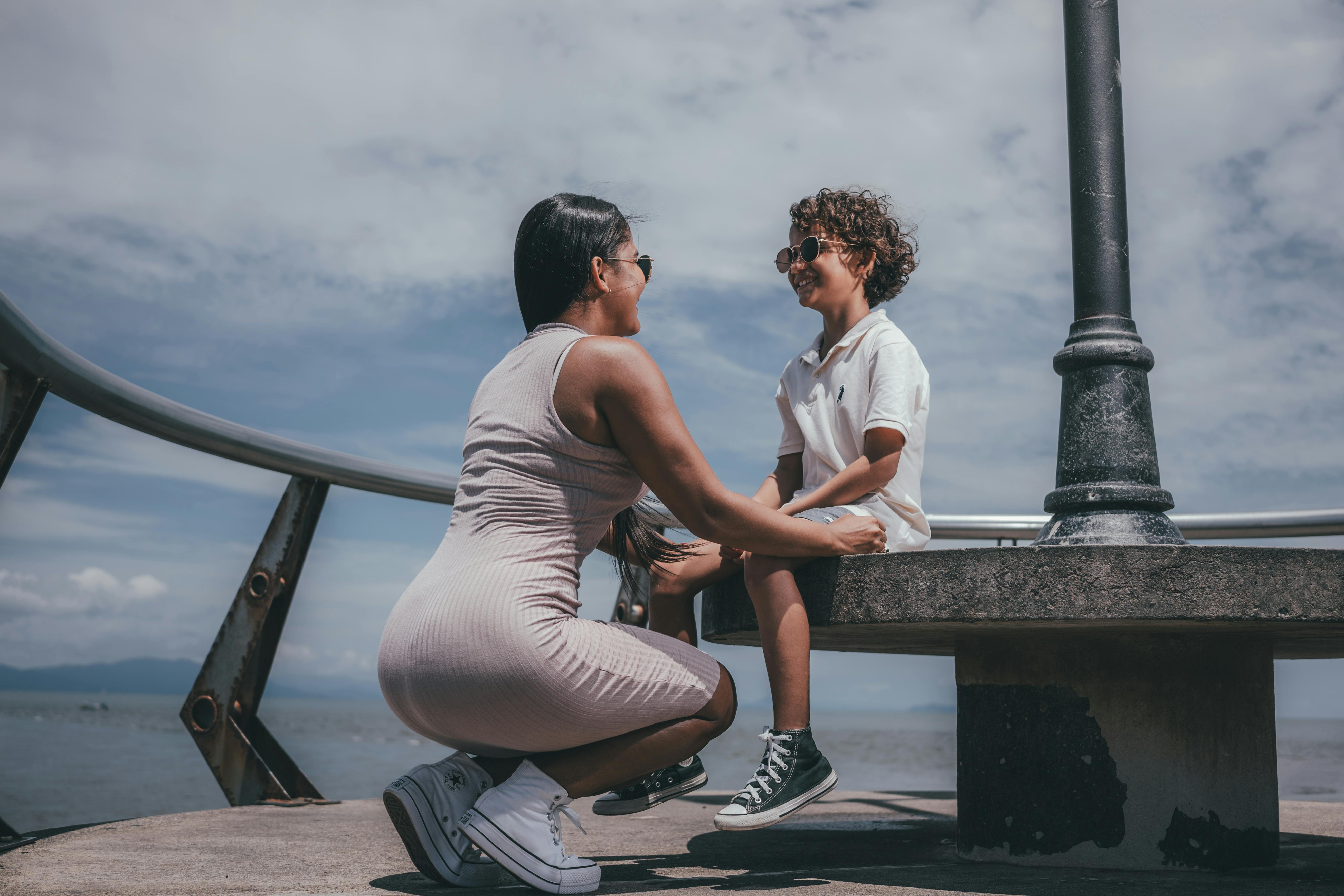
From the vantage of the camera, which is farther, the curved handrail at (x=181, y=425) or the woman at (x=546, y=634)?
the curved handrail at (x=181, y=425)

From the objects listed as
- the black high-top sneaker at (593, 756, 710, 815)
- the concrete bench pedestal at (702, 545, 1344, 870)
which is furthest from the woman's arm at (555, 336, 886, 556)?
the black high-top sneaker at (593, 756, 710, 815)

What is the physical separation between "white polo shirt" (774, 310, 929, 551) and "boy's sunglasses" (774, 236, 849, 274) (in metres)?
0.22

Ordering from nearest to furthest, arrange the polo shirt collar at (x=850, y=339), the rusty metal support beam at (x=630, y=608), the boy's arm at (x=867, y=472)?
the boy's arm at (x=867, y=472) → the polo shirt collar at (x=850, y=339) → the rusty metal support beam at (x=630, y=608)

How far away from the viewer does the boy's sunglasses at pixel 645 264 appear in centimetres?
225

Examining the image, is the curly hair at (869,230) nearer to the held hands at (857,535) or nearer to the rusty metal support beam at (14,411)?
the held hands at (857,535)

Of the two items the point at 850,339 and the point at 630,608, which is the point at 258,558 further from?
the point at 850,339

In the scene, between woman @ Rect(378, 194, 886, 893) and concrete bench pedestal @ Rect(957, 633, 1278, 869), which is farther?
concrete bench pedestal @ Rect(957, 633, 1278, 869)

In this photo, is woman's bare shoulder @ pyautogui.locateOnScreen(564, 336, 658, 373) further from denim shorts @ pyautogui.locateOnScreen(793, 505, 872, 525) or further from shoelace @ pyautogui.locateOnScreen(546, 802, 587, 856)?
shoelace @ pyautogui.locateOnScreen(546, 802, 587, 856)

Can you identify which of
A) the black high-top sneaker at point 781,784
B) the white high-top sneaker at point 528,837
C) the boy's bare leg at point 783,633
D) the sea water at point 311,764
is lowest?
the sea water at point 311,764

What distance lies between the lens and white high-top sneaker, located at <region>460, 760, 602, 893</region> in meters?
1.83

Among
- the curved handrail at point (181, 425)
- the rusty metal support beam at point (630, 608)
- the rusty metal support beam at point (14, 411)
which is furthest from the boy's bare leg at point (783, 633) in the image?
the rusty metal support beam at point (630, 608)

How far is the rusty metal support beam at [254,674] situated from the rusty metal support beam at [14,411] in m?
1.07

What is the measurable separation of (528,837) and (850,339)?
4.75 feet

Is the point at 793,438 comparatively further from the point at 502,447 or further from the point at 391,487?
the point at 391,487
